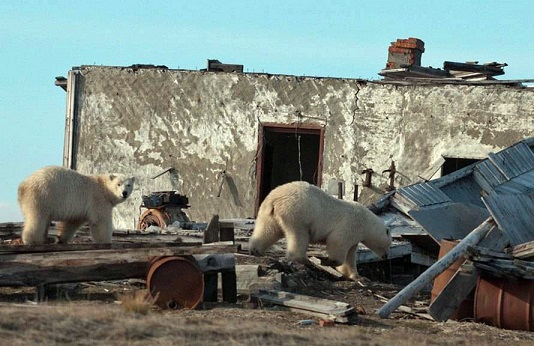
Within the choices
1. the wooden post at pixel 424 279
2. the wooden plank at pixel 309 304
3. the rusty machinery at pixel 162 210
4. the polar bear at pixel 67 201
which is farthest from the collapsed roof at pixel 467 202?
the polar bear at pixel 67 201

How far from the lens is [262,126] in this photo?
29484 mm

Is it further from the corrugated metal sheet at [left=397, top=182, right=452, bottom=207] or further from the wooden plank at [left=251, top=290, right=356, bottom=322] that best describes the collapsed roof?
the wooden plank at [left=251, top=290, right=356, bottom=322]

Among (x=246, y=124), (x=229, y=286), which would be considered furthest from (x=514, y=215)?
(x=246, y=124)

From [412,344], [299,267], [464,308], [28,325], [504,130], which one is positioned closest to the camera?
[28,325]

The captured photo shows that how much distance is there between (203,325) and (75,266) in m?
2.81

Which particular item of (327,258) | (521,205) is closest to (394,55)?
(521,205)

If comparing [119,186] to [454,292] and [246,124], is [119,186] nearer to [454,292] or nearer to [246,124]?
[454,292]

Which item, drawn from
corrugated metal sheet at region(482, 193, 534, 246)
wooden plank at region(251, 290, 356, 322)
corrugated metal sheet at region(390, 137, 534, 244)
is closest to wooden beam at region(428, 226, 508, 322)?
wooden plank at region(251, 290, 356, 322)

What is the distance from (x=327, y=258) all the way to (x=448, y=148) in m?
10.6

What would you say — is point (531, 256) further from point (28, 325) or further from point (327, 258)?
point (28, 325)

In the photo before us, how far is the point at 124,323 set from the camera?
10.5m

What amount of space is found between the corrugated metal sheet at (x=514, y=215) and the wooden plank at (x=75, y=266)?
684cm

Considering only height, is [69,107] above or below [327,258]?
above

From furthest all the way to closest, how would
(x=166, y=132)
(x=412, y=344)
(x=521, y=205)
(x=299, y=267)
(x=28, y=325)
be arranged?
(x=166, y=132)
(x=521, y=205)
(x=299, y=267)
(x=412, y=344)
(x=28, y=325)
